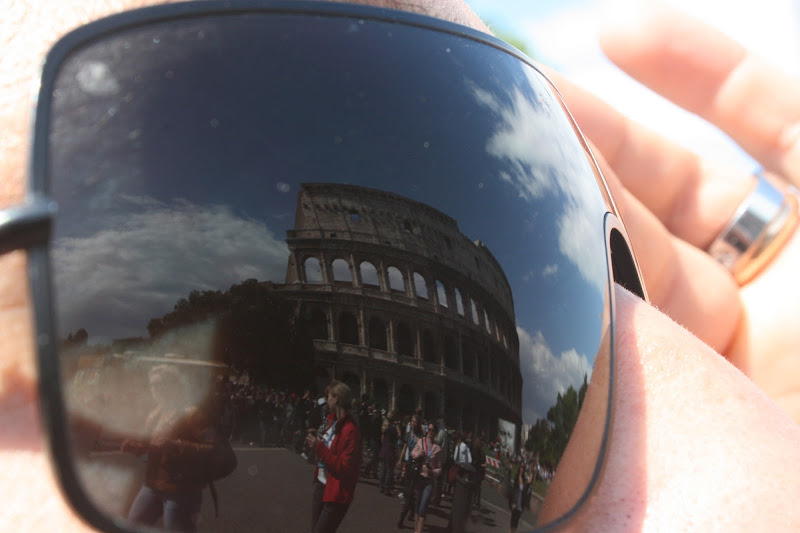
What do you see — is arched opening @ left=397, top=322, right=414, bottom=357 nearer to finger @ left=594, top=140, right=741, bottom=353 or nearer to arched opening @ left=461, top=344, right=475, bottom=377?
arched opening @ left=461, top=344, right=475, bottom=377

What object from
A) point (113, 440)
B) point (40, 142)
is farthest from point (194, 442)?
point (40, 142)

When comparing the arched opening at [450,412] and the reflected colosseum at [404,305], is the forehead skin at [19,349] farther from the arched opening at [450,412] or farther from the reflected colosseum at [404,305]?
the arched opening at [450,412]

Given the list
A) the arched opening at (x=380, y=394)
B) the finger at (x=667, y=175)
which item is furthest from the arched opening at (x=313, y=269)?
the finger at (x=667, y=175)

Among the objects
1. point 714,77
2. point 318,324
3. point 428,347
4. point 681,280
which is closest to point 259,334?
point 318,324

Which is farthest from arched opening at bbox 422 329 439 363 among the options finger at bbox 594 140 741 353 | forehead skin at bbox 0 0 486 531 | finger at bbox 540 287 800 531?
finger at bbox 594 140 741 353

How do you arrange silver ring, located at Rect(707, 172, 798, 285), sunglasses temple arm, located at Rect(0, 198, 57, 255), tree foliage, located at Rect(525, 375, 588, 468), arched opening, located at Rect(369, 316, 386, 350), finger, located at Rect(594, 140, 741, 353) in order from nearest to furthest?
sunglasses temple arm, located at Rect(0, 198, 57, 255)
arched opening, located at Rect(369, 316, 386, 350)
tree foliage, located at Rect(525, 375, 588, 468)
finger, located at Rect(594, 140, 741, 353)
silver ring, located at Rect(707, 172, 798, 285)

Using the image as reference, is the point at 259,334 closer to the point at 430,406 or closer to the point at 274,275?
the point at 274,275
